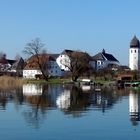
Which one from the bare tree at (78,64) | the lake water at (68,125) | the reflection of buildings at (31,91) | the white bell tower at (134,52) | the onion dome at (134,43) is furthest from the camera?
the onion dome at (134,43)

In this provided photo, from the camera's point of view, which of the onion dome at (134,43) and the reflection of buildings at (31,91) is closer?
the reflection of buildings at (31,91)

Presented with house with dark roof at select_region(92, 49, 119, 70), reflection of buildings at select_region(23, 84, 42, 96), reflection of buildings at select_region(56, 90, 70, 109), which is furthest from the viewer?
house with dark roof at select_region(92, 49, 119, 70)

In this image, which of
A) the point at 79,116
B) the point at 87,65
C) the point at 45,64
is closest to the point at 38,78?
the point at 45,64

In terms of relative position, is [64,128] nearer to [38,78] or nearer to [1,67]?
[38,78]

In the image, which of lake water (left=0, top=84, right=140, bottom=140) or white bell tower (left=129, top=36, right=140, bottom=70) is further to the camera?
white bell tower (left=129, top=36, right=140, bottom=70)

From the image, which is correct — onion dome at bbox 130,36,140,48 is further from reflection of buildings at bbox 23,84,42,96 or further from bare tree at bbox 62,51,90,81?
reflection of buildings at bbox 23,84,42,96

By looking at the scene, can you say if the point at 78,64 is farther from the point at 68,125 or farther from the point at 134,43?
the point at 68,125

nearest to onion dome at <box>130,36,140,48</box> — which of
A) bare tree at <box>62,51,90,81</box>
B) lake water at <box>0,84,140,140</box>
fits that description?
bare tree at <box>62,51,90,81</box>

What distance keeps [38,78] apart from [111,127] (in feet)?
333

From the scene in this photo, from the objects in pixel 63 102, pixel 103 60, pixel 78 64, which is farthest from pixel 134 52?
pixel 63 102

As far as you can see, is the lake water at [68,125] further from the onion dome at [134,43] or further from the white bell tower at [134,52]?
the onion dome at [134,43]

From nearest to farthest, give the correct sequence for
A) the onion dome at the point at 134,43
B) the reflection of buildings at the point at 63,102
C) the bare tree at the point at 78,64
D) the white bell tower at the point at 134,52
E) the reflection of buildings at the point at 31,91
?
the reflection of buildings at the point at 63,102, the reflection of buildings at the point at 31,91, the bare tree at the point at 78,64, the white bell tower at the point at 134,52, the onion dome at the point at 134,43

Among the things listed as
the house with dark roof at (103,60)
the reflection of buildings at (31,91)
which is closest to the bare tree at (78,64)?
the reflection of buildings at (31,91)

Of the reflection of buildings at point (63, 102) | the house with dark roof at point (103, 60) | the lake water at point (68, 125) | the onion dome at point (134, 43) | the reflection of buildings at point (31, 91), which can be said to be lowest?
the lake water at point (68, 125)
